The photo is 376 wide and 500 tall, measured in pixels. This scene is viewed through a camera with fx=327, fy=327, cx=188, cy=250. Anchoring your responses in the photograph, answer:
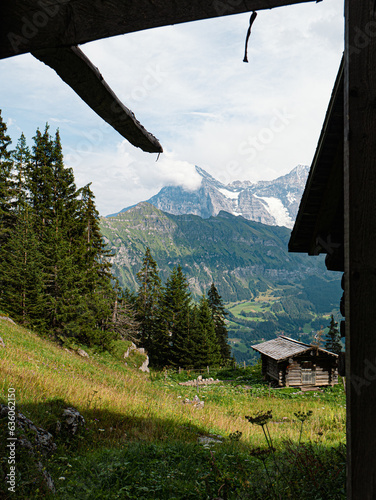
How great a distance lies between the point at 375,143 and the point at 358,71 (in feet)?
1.30

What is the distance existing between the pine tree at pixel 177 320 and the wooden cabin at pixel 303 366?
14.5 m

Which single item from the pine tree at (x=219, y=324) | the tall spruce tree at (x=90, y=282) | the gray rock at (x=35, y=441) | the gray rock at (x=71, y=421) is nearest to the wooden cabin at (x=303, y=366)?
the tall spruce tree at (x=90, y=282)

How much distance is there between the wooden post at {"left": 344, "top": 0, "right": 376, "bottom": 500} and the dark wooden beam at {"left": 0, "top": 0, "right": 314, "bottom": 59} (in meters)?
0.52

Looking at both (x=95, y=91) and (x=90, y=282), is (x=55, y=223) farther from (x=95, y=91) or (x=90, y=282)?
(x=95, y=91)

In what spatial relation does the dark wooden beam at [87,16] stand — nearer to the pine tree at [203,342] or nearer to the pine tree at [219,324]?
the pine tree at [203,342]

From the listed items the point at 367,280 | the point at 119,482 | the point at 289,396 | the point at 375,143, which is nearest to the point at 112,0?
the point at 375,143

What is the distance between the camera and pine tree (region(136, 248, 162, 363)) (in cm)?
4475

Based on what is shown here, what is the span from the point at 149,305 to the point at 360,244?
46105mm

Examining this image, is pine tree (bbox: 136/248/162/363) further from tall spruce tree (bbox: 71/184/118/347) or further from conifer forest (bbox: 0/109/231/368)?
tall spruce tree (bbox: 71/184/118/347)

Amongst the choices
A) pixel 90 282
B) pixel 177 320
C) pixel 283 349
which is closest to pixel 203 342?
pixel 177 320

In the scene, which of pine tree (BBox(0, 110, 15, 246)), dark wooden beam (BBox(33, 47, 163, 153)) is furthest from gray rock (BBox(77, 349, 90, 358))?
dark wooden beam (BBox(33, 47, 163, 153))

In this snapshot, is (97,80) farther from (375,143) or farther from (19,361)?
(19,361)

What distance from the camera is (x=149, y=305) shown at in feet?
153

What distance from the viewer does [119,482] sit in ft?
15.4
